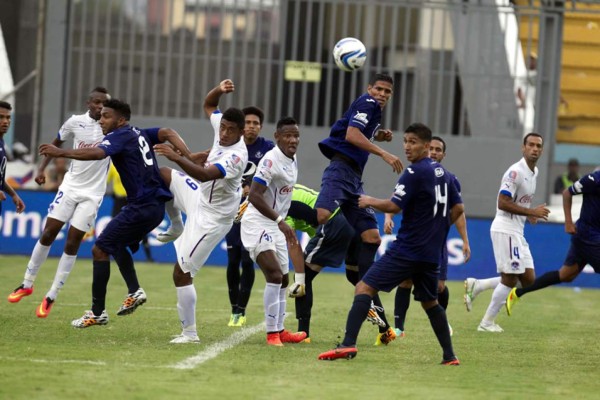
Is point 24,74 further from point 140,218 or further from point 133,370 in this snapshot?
point 133,370

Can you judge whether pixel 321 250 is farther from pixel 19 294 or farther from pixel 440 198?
pixel 19 294

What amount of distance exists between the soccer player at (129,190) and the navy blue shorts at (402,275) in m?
2.40

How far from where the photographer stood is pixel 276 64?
25547 mm

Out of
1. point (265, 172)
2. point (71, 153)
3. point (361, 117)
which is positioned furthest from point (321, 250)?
point (71, 153)

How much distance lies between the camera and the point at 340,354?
32.8 feet

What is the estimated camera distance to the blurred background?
25.5 meters

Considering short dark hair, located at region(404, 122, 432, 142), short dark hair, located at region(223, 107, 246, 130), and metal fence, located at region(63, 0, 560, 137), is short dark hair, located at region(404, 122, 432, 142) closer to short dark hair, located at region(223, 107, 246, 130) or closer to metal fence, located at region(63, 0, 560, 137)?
short dark hair, located at region(223, 107, 246, 130)

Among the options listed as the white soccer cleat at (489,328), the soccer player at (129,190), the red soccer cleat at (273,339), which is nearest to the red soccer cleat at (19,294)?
the soccer player at (129,190)

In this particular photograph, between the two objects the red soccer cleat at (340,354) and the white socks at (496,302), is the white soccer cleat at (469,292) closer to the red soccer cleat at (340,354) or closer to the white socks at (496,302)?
the white socks at (496,302)

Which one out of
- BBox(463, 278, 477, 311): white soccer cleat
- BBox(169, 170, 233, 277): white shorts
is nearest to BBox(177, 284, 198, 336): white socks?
BBox(169, 170, 233, 277): white shorts

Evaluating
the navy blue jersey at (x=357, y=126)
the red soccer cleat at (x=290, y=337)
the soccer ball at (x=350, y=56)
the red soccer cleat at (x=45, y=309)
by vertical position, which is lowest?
the red soccer cleat at (x=45, y=309)

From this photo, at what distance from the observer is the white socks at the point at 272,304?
1111 cm

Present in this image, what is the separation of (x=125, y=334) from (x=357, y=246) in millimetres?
2519

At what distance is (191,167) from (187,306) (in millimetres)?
1392
